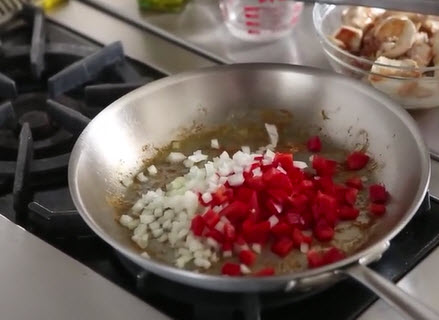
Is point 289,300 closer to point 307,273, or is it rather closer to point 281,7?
point 307,273

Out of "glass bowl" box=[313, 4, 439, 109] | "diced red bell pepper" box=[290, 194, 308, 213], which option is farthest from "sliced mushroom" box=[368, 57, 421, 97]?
"diced red bell pepper" box=[290, 194, 308, 213]

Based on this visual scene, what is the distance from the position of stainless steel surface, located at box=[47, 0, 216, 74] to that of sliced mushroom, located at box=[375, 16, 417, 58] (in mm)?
209

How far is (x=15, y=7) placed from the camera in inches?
41.7

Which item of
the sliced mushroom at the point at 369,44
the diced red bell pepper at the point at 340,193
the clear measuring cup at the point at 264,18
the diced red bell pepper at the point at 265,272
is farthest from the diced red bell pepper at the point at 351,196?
the clear measuring cup at the point at 264,18

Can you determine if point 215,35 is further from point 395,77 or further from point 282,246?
point 282,246

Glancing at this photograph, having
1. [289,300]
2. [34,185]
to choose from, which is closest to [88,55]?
[34,185]

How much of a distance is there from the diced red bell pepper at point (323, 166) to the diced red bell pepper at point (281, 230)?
10cm

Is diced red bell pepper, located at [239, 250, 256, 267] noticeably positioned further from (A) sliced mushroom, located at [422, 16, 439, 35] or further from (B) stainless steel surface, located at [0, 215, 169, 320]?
(A) sliced mushroom, located at [422, 16, 439, 35]

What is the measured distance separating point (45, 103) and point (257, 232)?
1.18 feet

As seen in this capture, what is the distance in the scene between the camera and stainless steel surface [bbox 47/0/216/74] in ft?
3.10

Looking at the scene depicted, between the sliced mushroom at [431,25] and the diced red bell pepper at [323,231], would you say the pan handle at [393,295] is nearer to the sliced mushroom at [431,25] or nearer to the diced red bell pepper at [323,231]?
the diced red bell pepper at [323,231]

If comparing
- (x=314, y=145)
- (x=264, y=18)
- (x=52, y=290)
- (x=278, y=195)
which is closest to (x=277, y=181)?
(x=278, y=195)

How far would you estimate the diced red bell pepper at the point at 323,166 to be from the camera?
753 mm

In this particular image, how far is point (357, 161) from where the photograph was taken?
77 cm
